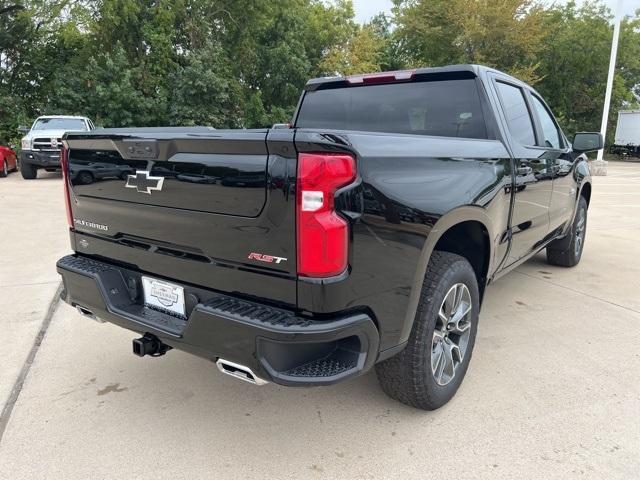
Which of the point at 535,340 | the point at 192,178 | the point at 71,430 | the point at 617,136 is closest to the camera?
the point at 192,178

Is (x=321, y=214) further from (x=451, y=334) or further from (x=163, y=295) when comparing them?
(x=451, y=334)

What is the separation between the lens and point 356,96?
3.66 m

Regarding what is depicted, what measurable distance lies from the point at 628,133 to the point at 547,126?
94.4 feet

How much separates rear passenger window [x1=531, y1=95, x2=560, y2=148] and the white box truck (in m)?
27.9

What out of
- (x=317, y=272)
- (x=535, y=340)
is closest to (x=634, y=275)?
(x=535, y=340)

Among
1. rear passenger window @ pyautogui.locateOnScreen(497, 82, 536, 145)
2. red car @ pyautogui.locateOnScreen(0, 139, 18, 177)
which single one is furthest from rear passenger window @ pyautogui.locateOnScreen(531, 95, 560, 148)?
red car @ pyautogui.locateOnScreen(0, 139, 18, 177)

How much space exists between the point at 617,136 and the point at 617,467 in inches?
1258

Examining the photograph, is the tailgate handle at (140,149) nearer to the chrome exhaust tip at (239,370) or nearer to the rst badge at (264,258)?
Answer: the rst badge at (264,258)

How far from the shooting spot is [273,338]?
1.87m

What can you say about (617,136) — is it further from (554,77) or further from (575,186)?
(575,186)

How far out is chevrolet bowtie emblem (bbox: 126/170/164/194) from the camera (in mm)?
2277

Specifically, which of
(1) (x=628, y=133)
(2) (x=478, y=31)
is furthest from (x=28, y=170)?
(1) (x=628, y=133)

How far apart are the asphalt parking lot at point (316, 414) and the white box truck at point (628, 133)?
28.7m

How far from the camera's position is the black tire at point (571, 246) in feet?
17.5
